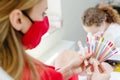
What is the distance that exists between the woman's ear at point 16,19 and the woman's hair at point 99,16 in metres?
0.77

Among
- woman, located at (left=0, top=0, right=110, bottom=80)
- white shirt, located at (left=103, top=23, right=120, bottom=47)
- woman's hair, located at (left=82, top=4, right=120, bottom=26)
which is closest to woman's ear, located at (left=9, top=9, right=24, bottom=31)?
woman, located at (left=0, top=0, right=110, bottom=80)

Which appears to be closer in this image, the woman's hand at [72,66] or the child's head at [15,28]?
the child's head at [15,28]

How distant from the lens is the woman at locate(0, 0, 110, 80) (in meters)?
0.65

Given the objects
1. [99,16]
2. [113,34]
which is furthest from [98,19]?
[113,34]

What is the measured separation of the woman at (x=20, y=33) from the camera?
Result: 0.65 meters

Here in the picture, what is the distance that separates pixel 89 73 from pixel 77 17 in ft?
3.25

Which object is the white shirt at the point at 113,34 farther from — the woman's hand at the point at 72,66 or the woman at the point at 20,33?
the woman at the point at 20,33

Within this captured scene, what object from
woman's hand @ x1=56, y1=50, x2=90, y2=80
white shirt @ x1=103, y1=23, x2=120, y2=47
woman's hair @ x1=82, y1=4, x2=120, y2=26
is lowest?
white shirt @ x1=103, y1=23, x2=120, y2=47

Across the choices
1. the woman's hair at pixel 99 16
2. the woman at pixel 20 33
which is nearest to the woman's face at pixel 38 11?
the woman at pixel 20 33

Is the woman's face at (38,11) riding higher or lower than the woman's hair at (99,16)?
higher

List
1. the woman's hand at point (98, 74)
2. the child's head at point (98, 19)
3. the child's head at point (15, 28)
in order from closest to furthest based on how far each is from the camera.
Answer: the child's head at point (15, 28)
the woman's hand at point (98, 74)
the child's head at point (98, 19)

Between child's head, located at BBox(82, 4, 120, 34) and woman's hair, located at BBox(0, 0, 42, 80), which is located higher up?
woman's hair, located at BBox(0, 0, 42, 80)

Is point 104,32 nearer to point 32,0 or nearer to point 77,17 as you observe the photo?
point 77,17

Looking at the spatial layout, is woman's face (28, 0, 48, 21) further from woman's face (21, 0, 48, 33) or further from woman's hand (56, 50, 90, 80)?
woman's hand (56, 50, 90, 80)
